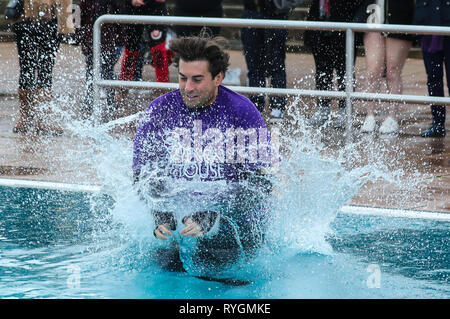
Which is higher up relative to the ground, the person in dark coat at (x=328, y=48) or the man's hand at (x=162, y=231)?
the person in dark coat at (x=328, y=48)

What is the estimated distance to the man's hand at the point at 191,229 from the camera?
15.7 feet

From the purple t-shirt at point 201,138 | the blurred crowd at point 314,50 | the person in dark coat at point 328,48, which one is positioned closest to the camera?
the purple t-shirt at point 201,138

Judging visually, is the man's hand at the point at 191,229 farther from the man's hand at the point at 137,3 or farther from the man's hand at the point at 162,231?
the man's hand at the point at 137,3

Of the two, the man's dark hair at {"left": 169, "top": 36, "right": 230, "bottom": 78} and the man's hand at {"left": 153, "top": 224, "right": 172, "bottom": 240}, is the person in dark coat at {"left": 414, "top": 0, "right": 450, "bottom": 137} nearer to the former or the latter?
the man's dark hair at {"left": 169, "top": 36, "right": 230, "bottom": 78}

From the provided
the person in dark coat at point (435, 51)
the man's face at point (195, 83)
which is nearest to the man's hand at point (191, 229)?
the man's face at point (195, 83)

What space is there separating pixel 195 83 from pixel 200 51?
7.4 inches

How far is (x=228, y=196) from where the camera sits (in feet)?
16.9

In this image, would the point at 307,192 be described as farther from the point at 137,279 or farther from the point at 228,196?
the point at 137,279

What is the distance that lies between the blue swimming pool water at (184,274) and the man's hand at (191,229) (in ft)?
0.99

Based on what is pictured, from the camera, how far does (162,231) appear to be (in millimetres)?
4930

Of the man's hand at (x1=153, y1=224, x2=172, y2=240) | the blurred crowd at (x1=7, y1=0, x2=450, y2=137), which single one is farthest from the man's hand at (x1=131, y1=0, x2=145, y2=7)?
the man's hand at (x1=153, y1=224, x2=172, y2=240)

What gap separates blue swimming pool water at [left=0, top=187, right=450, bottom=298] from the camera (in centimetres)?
486

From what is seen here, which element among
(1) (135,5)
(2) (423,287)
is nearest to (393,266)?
(2) (423,287)

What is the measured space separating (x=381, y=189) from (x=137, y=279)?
2647 mm
